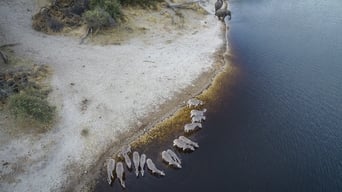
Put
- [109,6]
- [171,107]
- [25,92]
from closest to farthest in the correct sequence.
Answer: [25,92] → [171,107] → [109,6]

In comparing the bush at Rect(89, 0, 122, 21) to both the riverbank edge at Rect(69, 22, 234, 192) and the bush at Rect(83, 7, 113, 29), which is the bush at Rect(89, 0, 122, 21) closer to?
the bush at Rect(83, 7, 113, 29)

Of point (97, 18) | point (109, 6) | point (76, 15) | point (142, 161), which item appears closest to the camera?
point (142, 161)

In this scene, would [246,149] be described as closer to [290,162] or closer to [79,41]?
[290,162]

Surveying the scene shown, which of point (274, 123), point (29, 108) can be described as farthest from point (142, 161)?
point (274, 123)

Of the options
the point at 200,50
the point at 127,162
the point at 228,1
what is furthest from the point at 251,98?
the point at 228,1

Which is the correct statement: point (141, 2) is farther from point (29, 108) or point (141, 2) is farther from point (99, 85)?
point (29, 108)

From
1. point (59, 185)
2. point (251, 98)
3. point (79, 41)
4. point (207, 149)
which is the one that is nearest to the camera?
point (59, 185)

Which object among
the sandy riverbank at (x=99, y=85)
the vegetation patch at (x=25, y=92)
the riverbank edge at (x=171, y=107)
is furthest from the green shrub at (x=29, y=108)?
the riverbank edge at (x=171, y=107)
